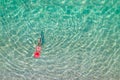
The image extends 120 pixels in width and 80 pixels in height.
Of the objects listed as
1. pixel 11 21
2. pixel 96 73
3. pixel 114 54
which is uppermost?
pixel 11 21

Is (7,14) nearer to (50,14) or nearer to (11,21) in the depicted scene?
(11,21)

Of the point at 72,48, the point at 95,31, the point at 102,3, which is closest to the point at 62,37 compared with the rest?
the point at 72,48

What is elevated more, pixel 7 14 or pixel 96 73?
pixel 7 14

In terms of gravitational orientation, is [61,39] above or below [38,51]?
above

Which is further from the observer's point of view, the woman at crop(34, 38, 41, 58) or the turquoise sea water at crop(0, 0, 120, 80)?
the woman at crop(34, 38, 41, 58)

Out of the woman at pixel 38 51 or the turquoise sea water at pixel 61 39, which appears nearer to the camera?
the turquoise sea water at pixel 61 39

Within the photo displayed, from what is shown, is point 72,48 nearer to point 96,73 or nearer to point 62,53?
point 62,53

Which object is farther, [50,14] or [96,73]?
[96,73]
